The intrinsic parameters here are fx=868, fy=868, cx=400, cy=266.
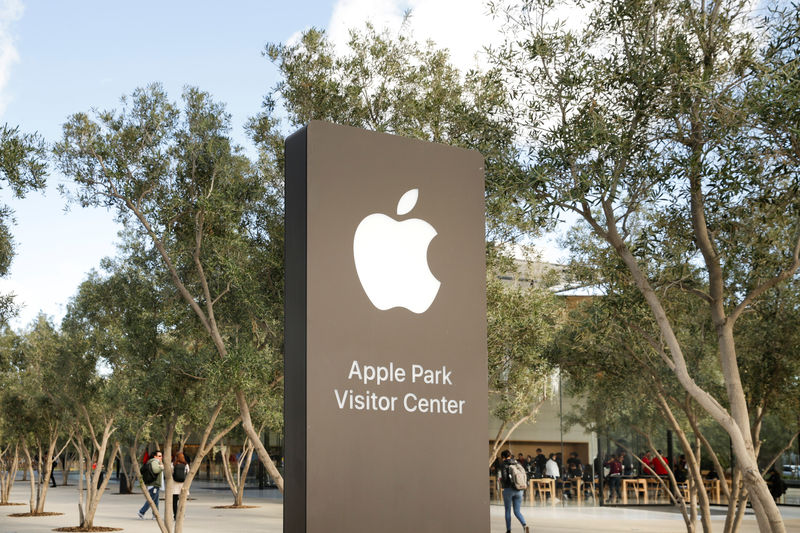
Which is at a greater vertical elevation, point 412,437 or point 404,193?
point 404,193

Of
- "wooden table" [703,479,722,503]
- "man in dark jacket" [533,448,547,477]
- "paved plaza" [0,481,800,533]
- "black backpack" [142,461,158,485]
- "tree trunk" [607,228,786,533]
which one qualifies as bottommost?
"paved plaza" [0,481,800,533]

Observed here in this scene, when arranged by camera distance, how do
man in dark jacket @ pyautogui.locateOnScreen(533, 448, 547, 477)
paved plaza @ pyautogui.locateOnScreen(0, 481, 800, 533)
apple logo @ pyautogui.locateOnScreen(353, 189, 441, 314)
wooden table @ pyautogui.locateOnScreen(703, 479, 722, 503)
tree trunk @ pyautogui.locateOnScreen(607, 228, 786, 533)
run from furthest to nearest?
man in dark jacket @ pyautogui.locateOnScreen(533, 448, 547, 477) < wooden table @ pyautogui.locateOnScreen(703, 479, 722, 503) < paved plaza @ pyautogui.locateOnScreen(0, 481, 800, 533) < tree trunk @ pyautogui.locateOnScreen(607, 228, 786, 533) < apple logo @ pyautogui.locateOnScreen(353, 189, 441, 314)

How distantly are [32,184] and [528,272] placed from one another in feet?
31.4

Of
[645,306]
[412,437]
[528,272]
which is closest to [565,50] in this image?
[645,306]

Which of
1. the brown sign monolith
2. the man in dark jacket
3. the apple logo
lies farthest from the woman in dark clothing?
the apple logo

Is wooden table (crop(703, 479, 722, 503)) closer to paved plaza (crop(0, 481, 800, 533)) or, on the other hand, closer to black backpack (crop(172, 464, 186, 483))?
paved plaza (crop(0, 481, 800, 533))

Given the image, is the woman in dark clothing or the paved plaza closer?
the paved plaza

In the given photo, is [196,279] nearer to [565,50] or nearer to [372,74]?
[372,74]

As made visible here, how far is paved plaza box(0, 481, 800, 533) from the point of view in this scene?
76.0 ft

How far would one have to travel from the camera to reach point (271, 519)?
89.6ft

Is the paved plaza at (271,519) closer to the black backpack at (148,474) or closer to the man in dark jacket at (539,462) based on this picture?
the black backpack at (148,474)

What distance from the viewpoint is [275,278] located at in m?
13.4

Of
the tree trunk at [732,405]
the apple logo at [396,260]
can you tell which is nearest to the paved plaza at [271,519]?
the tree trunk at [732,405]

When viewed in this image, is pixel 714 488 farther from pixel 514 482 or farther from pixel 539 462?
pixel 514 482
